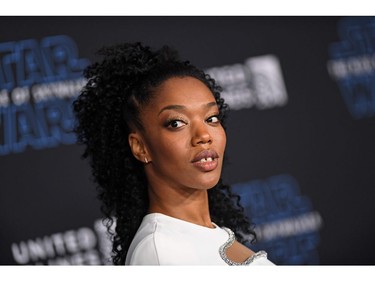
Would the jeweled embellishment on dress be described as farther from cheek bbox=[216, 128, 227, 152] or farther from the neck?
cheek bbox=[216, 128, 227, 152]

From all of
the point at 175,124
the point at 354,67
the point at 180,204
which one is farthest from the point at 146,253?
the point at 354,67

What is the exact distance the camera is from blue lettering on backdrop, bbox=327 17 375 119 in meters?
4.09

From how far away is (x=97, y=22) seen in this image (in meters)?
3.85

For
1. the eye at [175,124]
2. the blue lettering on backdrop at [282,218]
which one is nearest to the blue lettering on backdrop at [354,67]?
the blue lettering on backdrop at [282,218]

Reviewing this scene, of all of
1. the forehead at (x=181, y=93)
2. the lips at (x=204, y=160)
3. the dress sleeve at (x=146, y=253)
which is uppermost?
the forehead at (x=181, y=93)

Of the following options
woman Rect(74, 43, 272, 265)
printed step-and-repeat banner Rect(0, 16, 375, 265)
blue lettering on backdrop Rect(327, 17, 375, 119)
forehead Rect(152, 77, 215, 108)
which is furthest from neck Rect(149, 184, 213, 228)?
blue lettering on backdrop Rect(327, 17, 375, 119)

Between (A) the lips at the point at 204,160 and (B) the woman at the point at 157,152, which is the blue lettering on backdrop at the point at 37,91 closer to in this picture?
(B) the woman at the point at 157,152

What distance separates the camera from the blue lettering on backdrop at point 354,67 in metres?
4.09

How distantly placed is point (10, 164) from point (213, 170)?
235 cm

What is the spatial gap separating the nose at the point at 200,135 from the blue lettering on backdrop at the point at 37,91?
2207 mm

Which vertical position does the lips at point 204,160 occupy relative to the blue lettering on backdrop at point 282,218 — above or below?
above

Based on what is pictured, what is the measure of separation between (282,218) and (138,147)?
2359mm

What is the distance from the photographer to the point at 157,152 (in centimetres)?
169
